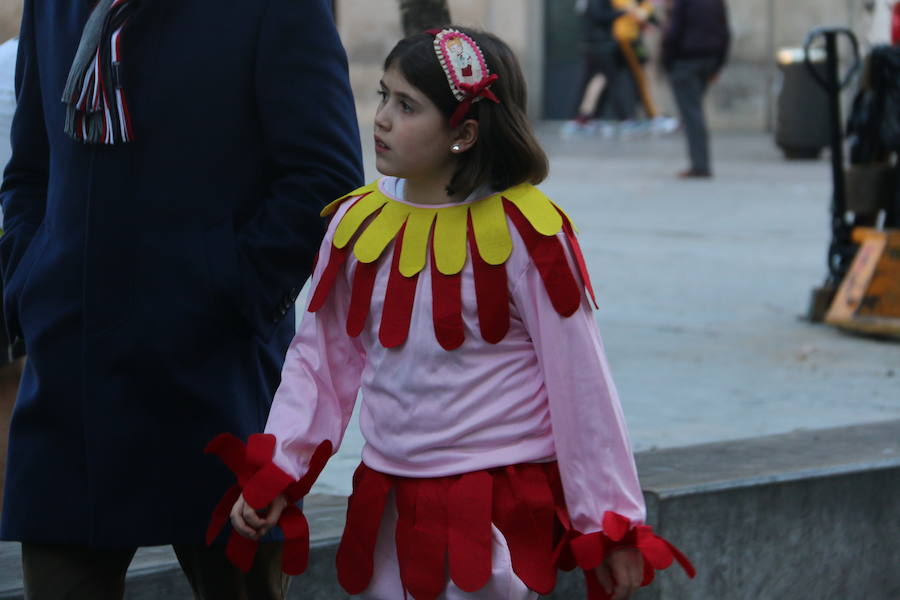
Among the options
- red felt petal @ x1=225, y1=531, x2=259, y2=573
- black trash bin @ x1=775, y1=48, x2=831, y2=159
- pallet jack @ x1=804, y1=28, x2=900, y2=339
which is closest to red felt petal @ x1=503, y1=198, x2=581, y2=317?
red felt petal @ x1=225, y1=531, x2=259, y2=573

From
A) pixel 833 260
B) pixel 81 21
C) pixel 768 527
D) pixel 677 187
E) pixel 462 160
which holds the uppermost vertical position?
pixel 81 21

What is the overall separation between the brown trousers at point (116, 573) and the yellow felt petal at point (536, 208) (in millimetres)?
733

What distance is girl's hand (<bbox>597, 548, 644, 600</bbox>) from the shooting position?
101 inches

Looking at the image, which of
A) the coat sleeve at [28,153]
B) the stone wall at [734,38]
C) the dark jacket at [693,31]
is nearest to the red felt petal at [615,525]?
the coat sleeve at [28,153]

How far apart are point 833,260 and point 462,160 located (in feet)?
18.3

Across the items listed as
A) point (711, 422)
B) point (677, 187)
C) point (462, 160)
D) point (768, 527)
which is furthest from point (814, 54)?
point (462, 160)

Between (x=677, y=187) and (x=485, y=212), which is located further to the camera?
(x=677, y=187)

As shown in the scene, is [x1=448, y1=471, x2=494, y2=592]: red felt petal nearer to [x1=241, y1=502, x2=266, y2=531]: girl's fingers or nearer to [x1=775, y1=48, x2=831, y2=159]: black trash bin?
[x1=241, y1=502, x2=266, y2=531]: girl's fingers

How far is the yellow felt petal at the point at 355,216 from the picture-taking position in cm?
273

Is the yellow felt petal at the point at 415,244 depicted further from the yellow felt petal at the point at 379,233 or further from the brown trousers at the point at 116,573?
the brown trousers at the point at 116,573

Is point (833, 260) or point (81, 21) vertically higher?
point (81, 21)

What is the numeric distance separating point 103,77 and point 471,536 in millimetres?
946

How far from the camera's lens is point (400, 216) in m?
2.72

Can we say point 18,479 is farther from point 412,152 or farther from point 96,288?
point 412,152
